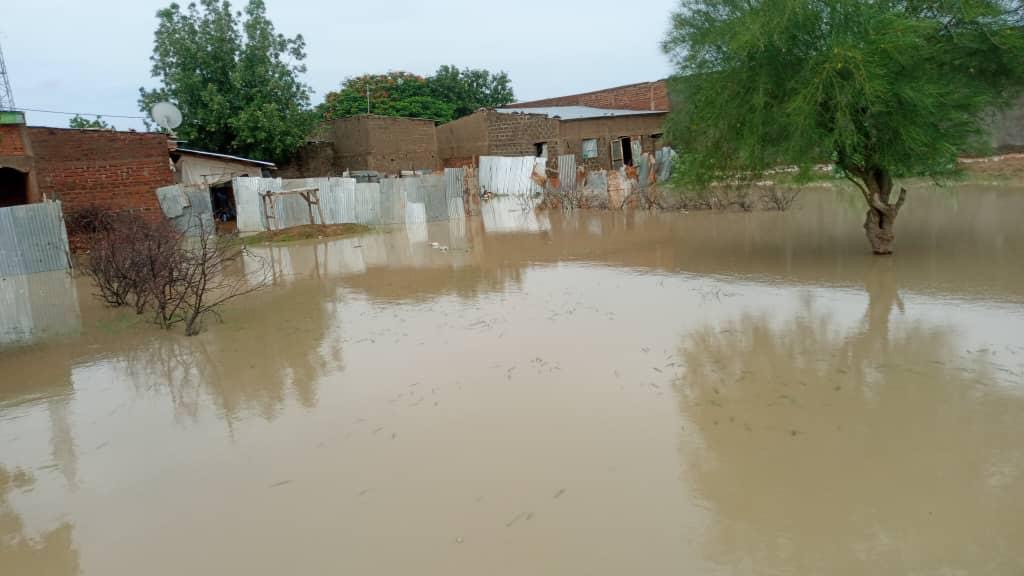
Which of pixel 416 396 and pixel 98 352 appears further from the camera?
pixel 98 352

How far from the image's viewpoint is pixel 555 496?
3797 mm

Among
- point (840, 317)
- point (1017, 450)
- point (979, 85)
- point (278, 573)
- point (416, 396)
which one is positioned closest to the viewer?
point (278, 573)

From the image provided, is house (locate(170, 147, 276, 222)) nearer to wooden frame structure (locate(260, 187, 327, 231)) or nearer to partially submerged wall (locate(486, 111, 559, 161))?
wooden frame structure (locate(260, 187, 327, 231))

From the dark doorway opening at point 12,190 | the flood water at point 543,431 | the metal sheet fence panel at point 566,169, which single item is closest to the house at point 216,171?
the dark doorway opening at point 12,190

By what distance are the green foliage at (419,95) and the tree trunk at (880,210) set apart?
99.2 feet

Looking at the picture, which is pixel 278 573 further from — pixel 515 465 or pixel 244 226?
pixel 244 226

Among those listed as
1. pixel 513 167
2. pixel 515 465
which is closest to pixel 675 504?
pixel 515 465

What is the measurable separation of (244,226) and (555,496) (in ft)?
59.1

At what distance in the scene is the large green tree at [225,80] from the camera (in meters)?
24.0

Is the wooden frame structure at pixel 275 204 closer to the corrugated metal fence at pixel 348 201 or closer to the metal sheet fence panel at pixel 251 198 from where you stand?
the corrugated metal fence at pixel 348 201

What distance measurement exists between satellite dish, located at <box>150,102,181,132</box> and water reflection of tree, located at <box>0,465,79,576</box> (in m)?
17.3

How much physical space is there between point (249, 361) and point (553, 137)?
2228 centimetres

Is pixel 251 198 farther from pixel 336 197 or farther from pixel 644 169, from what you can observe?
pixel 644 169

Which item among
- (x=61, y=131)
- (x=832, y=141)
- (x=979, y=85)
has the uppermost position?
(x=61, y=131)
